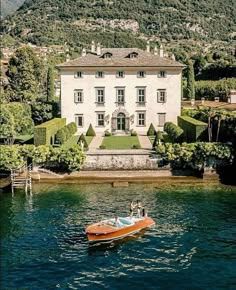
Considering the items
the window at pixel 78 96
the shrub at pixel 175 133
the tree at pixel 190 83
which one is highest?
the tree at pixel 190 83

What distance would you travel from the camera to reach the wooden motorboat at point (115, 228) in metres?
26.8

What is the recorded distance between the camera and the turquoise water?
22219 millimetres

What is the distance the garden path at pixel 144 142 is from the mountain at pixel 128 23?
103848 mm

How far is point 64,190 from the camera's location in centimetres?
3941

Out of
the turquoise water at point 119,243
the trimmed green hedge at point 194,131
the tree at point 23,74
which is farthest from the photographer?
the tree at point 23,74

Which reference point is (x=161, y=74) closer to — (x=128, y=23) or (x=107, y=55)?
(x=107, y=55)

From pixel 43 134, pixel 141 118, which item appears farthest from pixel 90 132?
pixel 43 134

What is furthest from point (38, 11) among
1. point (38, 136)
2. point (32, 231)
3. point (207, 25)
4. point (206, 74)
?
point (32, 231)

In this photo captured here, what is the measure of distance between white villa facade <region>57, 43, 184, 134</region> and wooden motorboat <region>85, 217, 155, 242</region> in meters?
33.5

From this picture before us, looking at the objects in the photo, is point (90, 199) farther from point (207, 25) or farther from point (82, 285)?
point (207, 25)

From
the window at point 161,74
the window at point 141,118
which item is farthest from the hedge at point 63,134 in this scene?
the window at point 161,74

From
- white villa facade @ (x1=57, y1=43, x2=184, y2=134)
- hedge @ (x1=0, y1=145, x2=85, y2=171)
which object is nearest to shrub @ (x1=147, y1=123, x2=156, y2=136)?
white villa facade @ (x1=57, y1=43, x2=184, y2=134)

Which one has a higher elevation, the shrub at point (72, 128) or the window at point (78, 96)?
the window at point (78, 96)

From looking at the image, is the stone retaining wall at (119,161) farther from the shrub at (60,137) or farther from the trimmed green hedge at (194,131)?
the shrub at (60,137)
